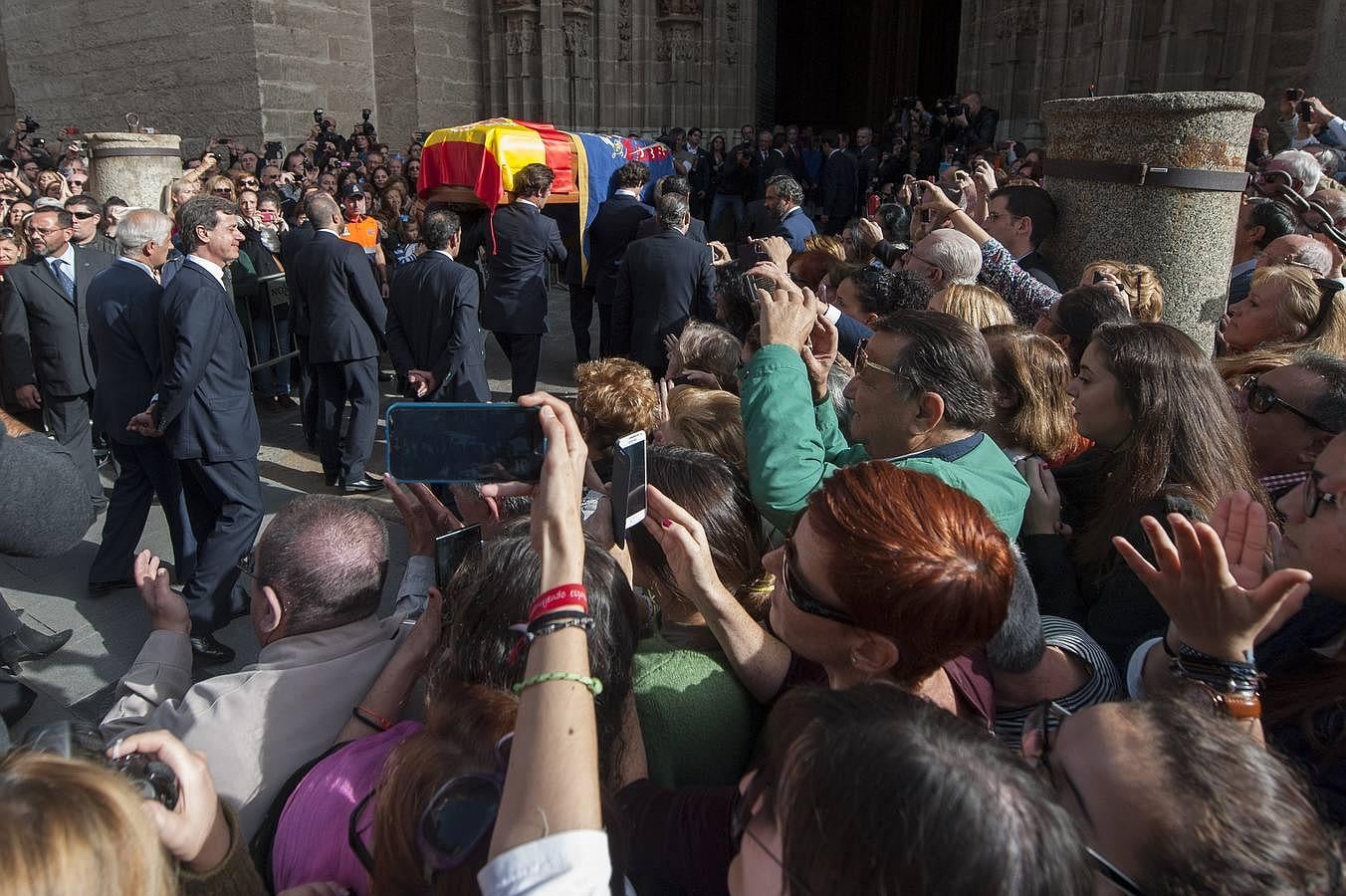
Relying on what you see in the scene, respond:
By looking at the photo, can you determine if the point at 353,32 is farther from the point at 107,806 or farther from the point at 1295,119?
the point at 107,806

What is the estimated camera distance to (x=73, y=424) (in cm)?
540

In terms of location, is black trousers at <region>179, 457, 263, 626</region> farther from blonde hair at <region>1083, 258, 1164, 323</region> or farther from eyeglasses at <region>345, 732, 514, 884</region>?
blonde hair at <region>1083, 258, 1164, 323</region>

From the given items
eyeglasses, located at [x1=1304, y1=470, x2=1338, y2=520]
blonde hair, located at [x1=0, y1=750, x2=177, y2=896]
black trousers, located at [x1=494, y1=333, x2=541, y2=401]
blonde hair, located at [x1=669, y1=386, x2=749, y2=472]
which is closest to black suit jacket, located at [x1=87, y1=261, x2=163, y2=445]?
blonde hair, located at [x1=669, y1=386, x2=749, y2=472]

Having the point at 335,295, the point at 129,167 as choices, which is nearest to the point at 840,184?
the point at 129,167

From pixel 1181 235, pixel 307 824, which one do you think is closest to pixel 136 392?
pixel 307 824

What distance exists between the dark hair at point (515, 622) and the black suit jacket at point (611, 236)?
6.16 meters

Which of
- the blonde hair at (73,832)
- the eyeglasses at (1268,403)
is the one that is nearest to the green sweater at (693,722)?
the blonde hair at (73,832)

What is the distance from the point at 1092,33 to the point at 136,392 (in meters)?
11.1

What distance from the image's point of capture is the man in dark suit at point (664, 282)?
6328mm

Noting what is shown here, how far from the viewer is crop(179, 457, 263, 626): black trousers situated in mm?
4023

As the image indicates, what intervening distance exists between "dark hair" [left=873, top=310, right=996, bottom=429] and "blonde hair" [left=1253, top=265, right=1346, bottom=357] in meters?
1.88

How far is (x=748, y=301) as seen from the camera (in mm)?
4316

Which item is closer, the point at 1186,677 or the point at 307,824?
the point at 1186,677

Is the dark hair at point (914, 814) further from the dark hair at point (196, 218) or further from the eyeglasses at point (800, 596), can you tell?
the dark hair at point (196, 218)
